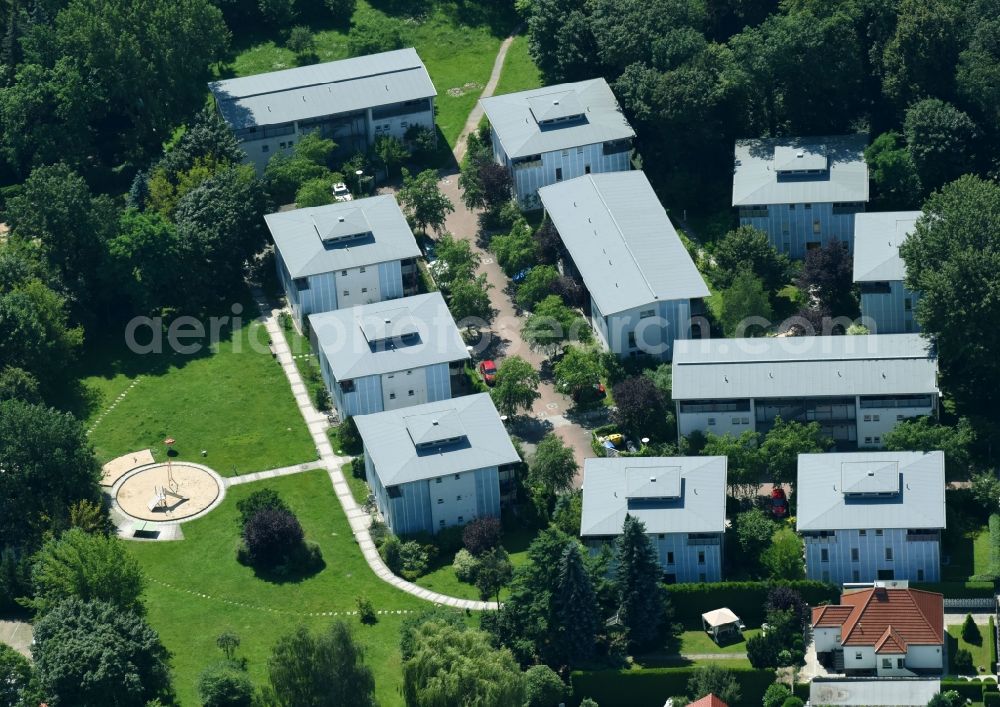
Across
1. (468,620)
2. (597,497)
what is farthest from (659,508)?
(468,620)

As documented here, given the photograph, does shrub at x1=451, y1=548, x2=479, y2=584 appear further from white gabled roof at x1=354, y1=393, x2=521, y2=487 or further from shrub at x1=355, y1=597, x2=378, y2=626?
shrub at x1=355, y1=597, x2=378, y2=626

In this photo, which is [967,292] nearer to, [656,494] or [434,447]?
[656,494]

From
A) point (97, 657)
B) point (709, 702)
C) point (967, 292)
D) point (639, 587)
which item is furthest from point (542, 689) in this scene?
point (967, 292)

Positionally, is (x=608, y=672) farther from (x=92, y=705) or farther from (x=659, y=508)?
(x=92, y=705)

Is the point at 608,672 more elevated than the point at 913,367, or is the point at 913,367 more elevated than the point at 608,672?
the point at 913,367

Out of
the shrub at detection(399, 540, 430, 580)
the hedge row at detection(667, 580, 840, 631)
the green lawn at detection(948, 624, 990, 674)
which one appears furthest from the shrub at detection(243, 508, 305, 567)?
the green lawn at detection(948, 624, 990, 674)
